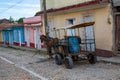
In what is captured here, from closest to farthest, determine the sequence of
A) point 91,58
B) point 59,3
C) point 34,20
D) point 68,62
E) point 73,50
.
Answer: point 68,62 < point 73,50 < point 91,58 < point 59,3 < point 34,20

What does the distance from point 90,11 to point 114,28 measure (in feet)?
8.15

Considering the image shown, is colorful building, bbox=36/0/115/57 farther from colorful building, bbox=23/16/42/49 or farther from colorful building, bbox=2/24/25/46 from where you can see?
colorful building, bbox=2/24/25/46

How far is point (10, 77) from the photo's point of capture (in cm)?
1216

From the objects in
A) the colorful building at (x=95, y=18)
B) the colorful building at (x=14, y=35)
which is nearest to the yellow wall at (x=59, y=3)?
the colorful building at (x=95, y=18)

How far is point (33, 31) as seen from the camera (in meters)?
31.9

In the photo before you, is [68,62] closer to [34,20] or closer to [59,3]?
[59,3]

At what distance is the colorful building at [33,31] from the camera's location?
29916 millimetres

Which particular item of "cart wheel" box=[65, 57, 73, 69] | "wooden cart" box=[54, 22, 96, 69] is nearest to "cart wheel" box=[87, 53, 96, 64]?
"wooden cart" box=[54, 22, 96, 69]

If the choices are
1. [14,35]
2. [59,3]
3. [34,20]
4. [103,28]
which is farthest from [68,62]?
[14,35]

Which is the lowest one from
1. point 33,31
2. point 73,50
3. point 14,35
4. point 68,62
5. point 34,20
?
point 68,62

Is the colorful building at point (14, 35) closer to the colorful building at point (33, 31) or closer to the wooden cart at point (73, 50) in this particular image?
the colorful building at point (33, 31)

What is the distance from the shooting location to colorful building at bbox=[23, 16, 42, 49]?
29.9 metres

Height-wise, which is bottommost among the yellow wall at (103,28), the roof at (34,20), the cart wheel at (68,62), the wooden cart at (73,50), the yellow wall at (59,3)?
the cart wheel at (68,62)

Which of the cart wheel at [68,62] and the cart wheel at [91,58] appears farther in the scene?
the cart wheel at [91,58]
